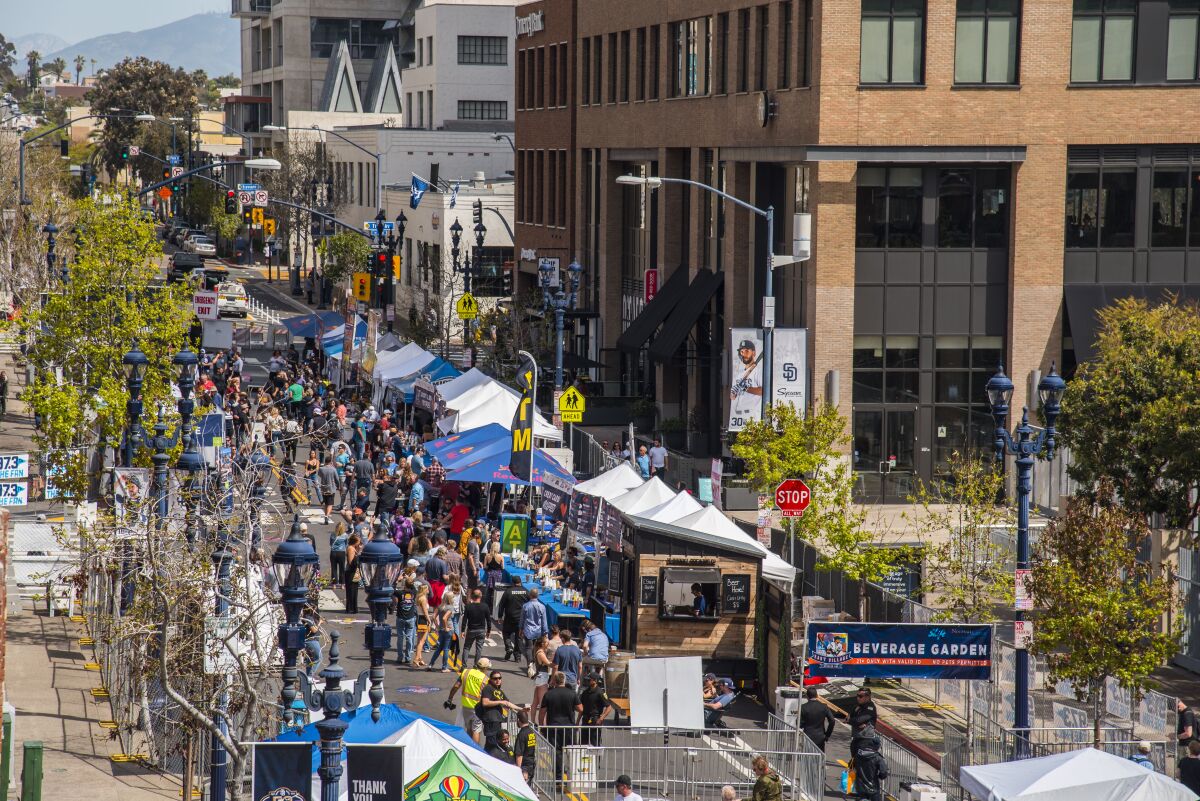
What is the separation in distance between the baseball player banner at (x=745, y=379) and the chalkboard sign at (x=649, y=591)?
8.76 m

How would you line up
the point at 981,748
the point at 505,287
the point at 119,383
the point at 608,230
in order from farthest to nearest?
the point at 505,287 < the point at 608,230 < the point at 119,383 < the point at 981,748

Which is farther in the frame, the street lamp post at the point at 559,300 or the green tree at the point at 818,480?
the street lamp post at the point at 559,300

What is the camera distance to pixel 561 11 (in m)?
64.9

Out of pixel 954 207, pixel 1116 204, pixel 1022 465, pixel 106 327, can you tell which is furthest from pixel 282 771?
pixel 1116 204

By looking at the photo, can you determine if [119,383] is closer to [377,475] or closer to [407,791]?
[377,475]

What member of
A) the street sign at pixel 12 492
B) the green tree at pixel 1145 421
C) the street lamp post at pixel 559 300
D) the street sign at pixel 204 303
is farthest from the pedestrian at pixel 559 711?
the street sign at pixel 204 303

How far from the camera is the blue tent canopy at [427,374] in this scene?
45.1m

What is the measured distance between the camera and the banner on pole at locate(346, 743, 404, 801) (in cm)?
1516

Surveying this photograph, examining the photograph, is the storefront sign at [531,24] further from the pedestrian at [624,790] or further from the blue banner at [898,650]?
the pedestrian at [624,790]

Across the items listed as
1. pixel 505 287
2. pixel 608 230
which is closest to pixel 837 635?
pixel 608 230

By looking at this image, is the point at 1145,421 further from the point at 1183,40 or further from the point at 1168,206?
the point at 1183,40

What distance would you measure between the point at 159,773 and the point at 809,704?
7.94m

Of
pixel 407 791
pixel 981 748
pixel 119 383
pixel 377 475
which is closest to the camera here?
pixel 407 791

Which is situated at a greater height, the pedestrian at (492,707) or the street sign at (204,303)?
the street sign at (204,303)
